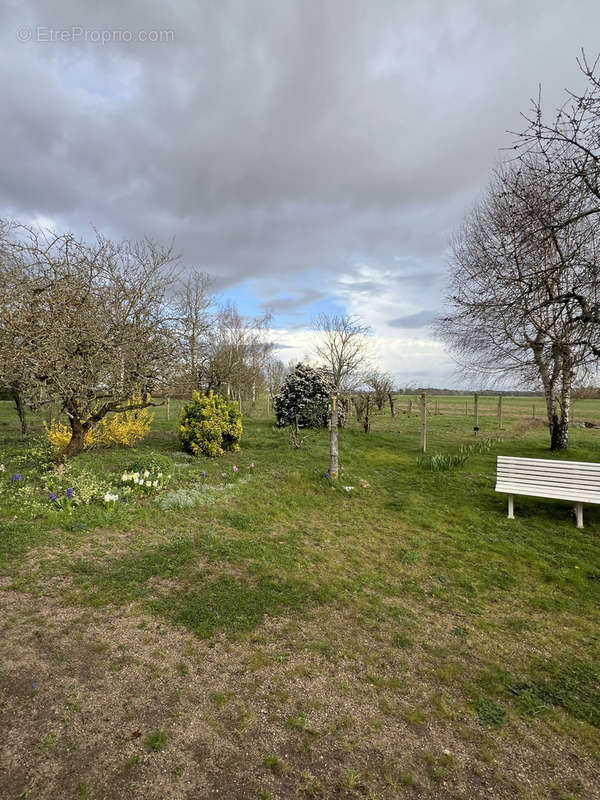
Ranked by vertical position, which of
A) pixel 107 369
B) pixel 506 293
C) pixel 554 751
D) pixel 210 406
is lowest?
pixel 554 751

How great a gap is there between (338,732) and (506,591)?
2673mm

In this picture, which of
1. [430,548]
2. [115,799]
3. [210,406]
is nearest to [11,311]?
[210,406]

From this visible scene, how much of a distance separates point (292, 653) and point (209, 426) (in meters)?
7.19

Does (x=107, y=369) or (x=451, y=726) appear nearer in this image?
(x=451, y=726)

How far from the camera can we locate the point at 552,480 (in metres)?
5.98

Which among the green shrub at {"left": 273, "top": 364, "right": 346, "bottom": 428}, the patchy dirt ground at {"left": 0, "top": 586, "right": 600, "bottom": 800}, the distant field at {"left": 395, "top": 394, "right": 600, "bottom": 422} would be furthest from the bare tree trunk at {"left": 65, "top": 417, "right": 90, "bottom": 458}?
the distant field at {"left": 395, "top": 394, "right": 600, "bottom": 422}

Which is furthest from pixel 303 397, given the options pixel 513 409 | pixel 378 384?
pixel 513 409

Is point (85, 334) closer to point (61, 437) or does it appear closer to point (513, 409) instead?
point (61, 437)

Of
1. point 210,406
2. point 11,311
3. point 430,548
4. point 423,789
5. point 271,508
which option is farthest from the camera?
point 210,406

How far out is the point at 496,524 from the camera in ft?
19.2

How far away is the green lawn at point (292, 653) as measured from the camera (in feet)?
6.51

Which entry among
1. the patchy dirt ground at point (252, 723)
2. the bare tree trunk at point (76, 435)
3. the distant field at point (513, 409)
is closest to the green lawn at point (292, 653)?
the patchy dirt ground at point (252, 723)

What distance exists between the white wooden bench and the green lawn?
53 cm

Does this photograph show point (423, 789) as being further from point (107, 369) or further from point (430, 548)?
point (107, 369)
